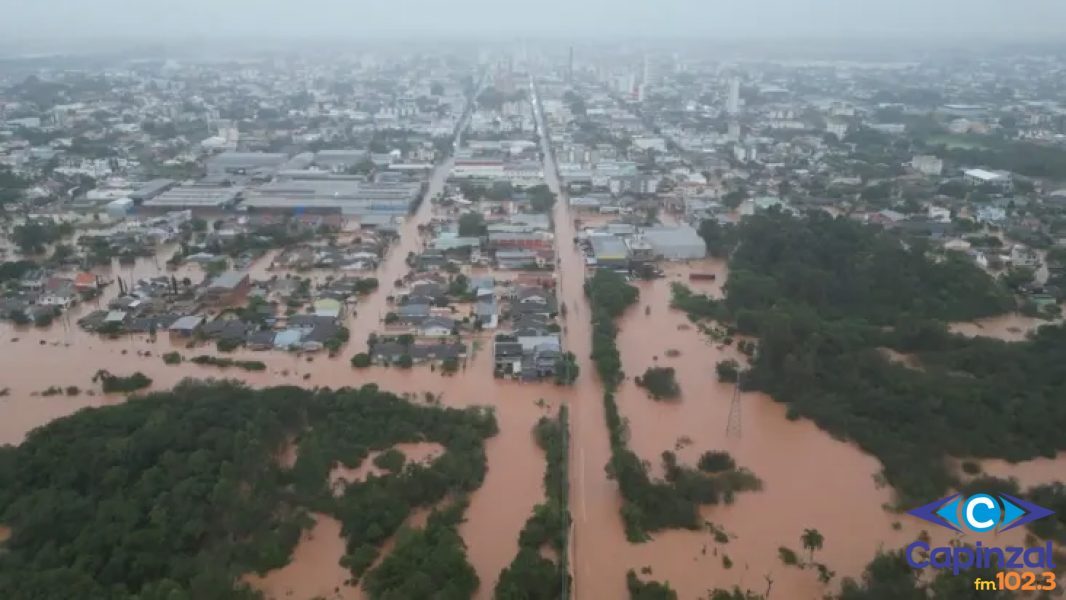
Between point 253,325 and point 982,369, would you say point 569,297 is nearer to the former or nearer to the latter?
point 253,325

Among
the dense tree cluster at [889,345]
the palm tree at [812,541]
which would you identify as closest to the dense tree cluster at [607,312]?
the dense tree cluster at [889,345]

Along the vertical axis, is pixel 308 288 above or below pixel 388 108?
below

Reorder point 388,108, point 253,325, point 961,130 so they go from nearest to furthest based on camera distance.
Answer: point 253,325, point 961,130, point 388,108

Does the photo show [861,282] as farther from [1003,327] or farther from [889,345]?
[1003,327]

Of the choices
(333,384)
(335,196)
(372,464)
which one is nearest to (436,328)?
(333,384)

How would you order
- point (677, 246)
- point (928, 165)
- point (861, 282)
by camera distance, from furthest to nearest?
point (928, 165), point (677, 246), point (861, 282)

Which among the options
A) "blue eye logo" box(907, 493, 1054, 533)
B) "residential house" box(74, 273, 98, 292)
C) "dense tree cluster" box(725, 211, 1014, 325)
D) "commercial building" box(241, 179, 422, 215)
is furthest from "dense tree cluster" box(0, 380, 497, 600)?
"commercial building" box(241, 179, 422, 215)

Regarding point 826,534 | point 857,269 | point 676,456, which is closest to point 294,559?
point 676,456
